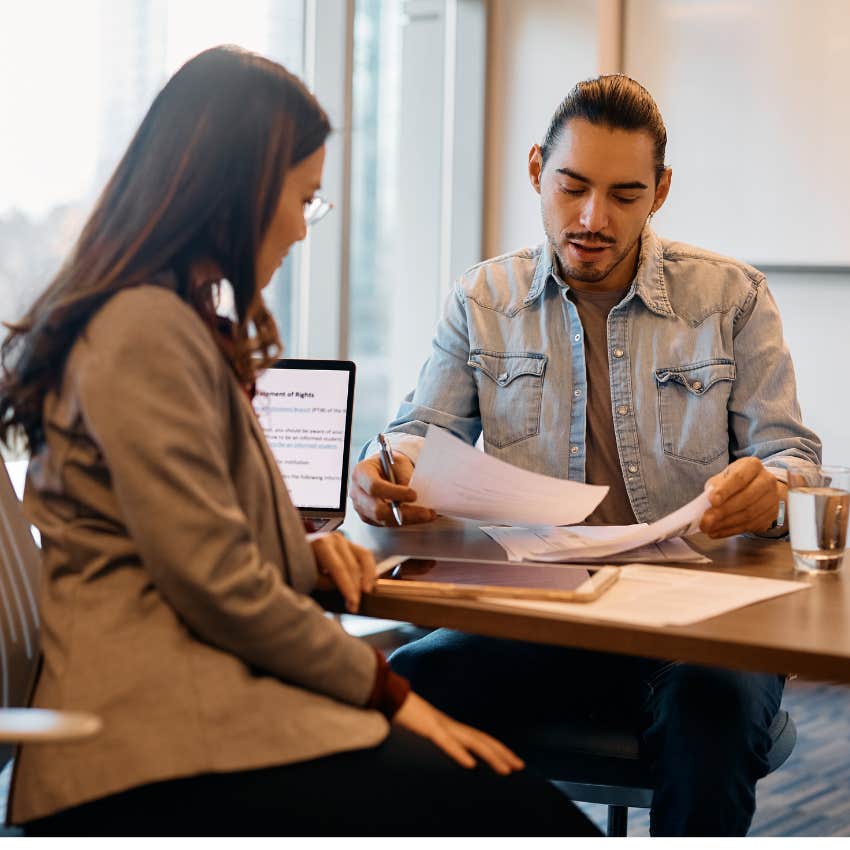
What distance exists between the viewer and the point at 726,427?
6.52 feet

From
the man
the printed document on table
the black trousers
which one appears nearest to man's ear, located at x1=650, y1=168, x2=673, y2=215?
the man

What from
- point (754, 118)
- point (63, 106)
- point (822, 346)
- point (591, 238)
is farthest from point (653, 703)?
point (754, 118)

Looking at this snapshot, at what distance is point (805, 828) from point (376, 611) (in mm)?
1702

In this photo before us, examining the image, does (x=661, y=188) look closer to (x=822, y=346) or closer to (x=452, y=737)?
(x=452, y=737)

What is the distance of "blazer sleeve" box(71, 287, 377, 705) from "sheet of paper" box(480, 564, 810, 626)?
0.83 ft

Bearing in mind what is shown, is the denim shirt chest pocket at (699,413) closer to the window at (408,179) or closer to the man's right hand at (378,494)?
the man's right hand at (378,494)

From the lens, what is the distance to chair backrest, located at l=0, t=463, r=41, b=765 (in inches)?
56.2

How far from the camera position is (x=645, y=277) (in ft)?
6.74

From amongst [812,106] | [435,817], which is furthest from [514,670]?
[812,106]

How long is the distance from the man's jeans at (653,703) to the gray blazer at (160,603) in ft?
1.73

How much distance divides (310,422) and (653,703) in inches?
28.2

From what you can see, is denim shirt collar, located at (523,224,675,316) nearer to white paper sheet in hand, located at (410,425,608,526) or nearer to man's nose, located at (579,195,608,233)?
man's nose, located at (579,195,608,233)

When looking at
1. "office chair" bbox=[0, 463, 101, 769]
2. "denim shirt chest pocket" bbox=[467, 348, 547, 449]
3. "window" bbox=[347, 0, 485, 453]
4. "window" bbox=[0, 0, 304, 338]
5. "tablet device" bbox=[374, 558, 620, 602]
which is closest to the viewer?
"tablet device" bbox=[374, 558, 620, 602]

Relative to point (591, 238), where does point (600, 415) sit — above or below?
below
